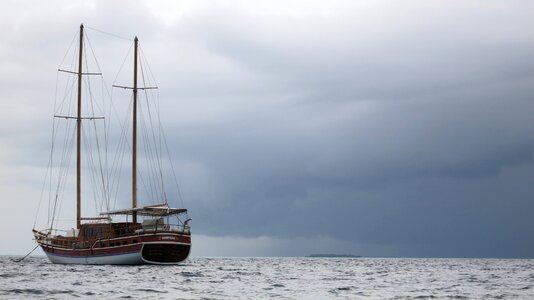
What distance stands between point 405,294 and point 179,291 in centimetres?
1667

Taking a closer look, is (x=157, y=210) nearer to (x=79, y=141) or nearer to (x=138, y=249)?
(x=138, y=249)

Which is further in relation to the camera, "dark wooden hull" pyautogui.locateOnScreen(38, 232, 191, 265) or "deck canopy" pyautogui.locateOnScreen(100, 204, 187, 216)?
"deck canopy" pyautogui.locateOnScreen(100, 204, 187, 216)

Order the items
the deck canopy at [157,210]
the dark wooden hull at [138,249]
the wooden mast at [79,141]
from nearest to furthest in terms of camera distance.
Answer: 1. the dark wooden hull at [138,249]
2. the deck canopy at [157,210]
3. the wooden mast at [79,141]

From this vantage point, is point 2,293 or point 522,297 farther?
point 522,297

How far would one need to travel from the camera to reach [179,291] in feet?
185

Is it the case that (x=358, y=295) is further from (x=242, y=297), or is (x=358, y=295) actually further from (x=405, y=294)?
(x=242, y=297)

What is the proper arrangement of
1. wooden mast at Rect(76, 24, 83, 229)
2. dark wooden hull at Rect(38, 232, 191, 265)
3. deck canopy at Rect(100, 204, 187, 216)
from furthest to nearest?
wooden mast at Rect(76, 24, 83, 229)
deck canopy at Rect(100, 204, 187, 216)
dark wooden hull at Rect(38, 232, 191, 265)

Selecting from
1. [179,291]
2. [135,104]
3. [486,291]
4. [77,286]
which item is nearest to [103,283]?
[77,286]

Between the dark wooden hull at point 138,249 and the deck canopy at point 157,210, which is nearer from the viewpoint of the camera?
the dark wooden hull at point 138,249

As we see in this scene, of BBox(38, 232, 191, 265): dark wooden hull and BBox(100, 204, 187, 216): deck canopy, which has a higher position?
BBox(100, 204, 187, 216): deck canopy

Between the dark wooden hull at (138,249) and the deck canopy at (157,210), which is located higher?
the deck canopy at (157,210)

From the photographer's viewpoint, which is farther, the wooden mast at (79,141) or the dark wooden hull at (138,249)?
the wooden mast at (79,141)

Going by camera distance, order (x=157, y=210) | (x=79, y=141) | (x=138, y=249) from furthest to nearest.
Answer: (x=79, y=141) → (x=157, y=210) → (x=138, y=249)

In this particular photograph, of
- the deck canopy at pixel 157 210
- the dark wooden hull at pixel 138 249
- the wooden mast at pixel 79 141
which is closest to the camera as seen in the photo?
the dark wooden hull at pixel 138 249
